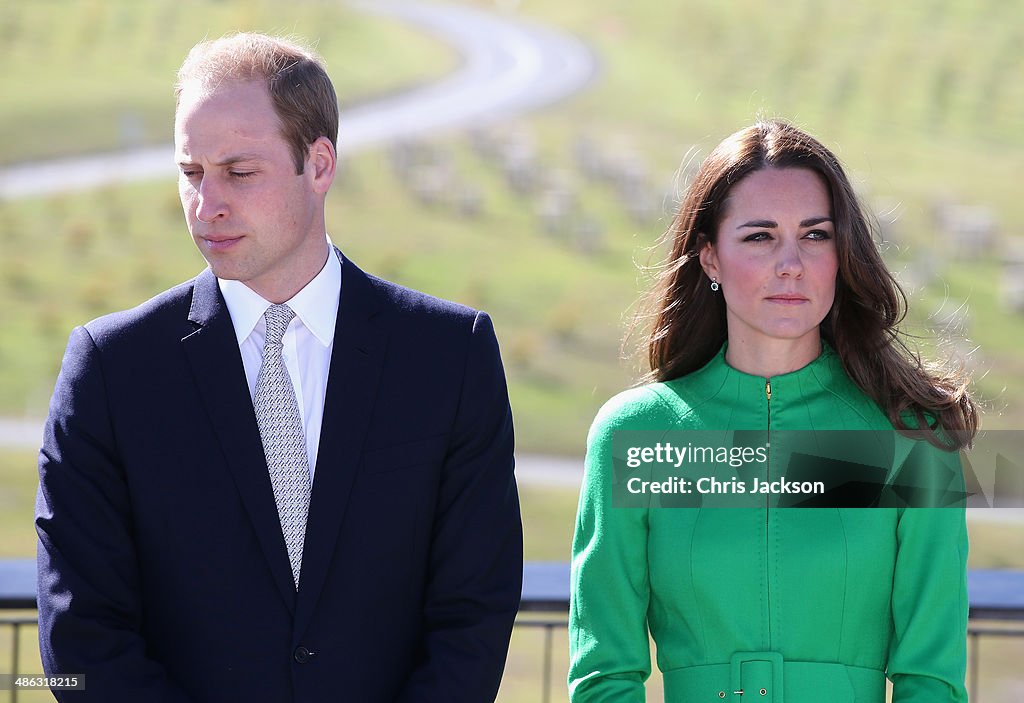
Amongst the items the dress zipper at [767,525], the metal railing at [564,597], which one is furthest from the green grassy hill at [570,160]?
the dress zipper at [767,525]

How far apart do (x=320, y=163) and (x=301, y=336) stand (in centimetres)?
28

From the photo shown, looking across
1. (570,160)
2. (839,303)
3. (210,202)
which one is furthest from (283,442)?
(570,160)

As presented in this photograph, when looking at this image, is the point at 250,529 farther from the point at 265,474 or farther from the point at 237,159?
the point at 237,159

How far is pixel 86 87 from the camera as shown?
20.1m

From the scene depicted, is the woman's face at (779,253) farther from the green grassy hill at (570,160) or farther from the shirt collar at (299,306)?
the green grassy hill at (570,160)

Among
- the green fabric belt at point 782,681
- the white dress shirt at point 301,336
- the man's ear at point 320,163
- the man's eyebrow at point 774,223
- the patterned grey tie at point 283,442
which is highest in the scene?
the man's ear at point 320,163

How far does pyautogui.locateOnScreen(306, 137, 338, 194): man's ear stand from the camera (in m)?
2.00

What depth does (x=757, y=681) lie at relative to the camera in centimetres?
202

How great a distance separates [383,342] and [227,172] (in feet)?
1.20

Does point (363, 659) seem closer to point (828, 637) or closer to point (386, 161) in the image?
point (828, 637)

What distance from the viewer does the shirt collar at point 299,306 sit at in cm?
203

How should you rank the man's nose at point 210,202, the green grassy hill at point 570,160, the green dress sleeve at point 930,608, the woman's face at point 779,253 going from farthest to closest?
the green grassy hill at point 570,160 < the woman's face at point 779,253 < the green dress sleeve at point 930,608 < the man's nose at point 210,202

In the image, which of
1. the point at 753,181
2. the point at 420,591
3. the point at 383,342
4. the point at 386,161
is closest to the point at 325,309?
the point at 383,342

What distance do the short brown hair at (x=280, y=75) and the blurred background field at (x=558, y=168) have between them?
8596 mm
